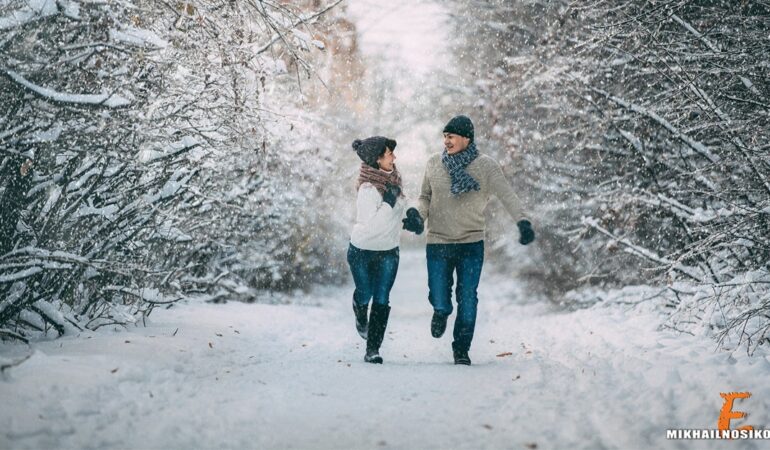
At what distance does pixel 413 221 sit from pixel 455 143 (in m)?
0.85

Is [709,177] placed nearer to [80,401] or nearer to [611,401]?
[611,401]

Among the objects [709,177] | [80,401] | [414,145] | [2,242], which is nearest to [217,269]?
[2,242]

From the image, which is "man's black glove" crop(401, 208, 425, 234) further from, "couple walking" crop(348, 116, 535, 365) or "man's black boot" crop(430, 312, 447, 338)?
"man's black boot" crop(430, 312, 447, 338)

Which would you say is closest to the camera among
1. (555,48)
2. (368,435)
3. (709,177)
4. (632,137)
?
(368,435)

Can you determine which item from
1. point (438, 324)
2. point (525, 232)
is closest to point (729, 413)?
point (525, 232)

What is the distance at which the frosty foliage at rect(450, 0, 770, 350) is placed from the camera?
4547 mm

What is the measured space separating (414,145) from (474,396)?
1832 cm

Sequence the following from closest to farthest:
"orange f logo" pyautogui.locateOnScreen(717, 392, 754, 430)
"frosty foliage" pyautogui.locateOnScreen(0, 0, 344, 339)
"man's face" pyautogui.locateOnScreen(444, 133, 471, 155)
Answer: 1. "orange f logo" pyautogui.locateOnScreen(717, 392, 754, 430)
2. "frosty foliage" pyautogui.locateOnScreen(0, 0, 344, 339)
3. "man's face" pyautogui.locateOnScreen(444, 133, 471, 155)

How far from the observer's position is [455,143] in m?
5.15

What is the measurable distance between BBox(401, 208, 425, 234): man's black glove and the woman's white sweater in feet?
0.42

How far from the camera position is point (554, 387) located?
3.99 m

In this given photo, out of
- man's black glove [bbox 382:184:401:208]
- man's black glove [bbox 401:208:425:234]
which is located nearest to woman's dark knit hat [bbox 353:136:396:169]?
man's black glove [bbox 382:184:401:208]

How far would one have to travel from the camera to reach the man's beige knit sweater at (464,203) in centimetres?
506

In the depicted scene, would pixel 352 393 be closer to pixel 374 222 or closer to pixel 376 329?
pixel 376 329
